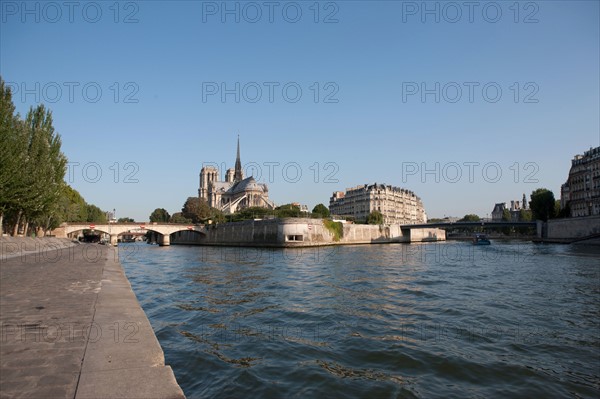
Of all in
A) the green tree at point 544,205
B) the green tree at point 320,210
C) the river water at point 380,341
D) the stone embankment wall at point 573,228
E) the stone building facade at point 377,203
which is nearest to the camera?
the river water at point 380,341

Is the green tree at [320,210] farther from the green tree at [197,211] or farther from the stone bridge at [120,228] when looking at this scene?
the stone bridge at [120,228]

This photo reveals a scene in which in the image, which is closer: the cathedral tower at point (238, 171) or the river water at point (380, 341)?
the river water at point (380, 341)

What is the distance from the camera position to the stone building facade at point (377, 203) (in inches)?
5925

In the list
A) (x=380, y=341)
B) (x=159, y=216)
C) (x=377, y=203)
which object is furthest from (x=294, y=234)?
(x=377, y=203)

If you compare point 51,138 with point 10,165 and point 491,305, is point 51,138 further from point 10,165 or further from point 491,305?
point 491,305

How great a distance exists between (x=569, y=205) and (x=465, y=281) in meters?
85.3

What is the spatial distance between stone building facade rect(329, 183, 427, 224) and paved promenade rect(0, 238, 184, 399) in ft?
439

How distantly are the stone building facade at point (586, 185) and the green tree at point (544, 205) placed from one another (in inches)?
175

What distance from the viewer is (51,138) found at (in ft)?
149

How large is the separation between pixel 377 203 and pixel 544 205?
6272cm

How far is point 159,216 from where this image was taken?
136625 mm

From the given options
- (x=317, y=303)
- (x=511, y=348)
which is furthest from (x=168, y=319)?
(x=511, y=348)

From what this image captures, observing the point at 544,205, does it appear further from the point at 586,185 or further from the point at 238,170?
the point at 238,170

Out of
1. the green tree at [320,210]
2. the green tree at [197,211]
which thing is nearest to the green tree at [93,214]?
the green tree at [197,211]
